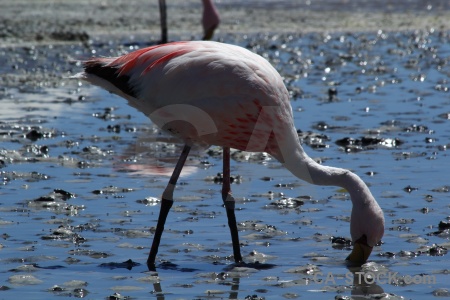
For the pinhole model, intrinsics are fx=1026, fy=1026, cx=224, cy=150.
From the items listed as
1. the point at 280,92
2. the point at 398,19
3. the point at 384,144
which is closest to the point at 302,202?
the point at 280,92

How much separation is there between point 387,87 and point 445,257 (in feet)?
22.6

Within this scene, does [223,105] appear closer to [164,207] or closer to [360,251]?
[164,207]

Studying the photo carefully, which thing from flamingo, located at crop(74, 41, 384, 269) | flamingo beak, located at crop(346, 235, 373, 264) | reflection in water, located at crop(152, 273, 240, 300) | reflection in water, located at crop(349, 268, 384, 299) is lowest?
reflection in water, located at crop(152, 273, 240, 300)

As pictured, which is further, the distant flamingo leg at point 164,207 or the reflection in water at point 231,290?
the distant flamingo leg at point 164,207

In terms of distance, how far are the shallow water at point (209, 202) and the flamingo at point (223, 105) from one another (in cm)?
31

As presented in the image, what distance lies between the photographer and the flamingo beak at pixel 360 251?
5805 mm

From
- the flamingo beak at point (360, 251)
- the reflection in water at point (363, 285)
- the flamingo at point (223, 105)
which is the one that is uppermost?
the flamingo at point (223, 105)

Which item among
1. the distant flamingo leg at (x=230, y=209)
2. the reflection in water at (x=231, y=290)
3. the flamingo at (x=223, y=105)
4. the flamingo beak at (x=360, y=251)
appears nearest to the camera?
the reflection in water at (x=231, y=290)

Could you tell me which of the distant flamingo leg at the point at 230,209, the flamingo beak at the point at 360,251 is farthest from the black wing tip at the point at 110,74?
the flamingo beak at the point at 360,251

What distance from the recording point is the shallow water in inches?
224

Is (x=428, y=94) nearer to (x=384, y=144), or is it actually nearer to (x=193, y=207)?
(x=384, y=144)

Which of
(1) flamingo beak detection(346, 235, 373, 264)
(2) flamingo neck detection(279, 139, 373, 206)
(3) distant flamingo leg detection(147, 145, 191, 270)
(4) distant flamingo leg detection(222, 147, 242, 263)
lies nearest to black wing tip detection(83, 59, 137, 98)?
(3) distant flamingo leg detection(147, 145, 191, 270)

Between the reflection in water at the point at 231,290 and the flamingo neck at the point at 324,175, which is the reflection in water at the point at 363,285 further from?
the reflection in water at the point at 231,290

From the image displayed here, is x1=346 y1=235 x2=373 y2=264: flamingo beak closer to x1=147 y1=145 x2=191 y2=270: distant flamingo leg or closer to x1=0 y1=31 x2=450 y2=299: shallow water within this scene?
x1=0 y1=31 x2=450 y2=299: shallow water
